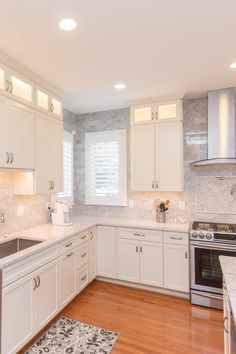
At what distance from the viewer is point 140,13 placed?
5.18 ft

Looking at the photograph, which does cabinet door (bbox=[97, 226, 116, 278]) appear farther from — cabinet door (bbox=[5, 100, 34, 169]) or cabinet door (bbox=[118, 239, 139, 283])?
cabinet door (bbox=[5, 100, 34, 169])

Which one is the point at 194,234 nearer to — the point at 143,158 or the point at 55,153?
the point at 143,158

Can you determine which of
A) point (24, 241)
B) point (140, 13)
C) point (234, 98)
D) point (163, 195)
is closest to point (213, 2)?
point (140, 13)

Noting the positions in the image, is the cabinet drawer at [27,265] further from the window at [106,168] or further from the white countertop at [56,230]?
the window at [106,168]

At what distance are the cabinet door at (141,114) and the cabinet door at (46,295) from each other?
7.41 ft

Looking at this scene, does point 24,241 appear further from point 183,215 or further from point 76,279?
point 183,215

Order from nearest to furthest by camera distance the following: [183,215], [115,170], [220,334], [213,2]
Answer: [213,2] → [220,334] → [183,215] → [115,170]

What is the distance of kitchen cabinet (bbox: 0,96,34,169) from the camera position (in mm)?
2131

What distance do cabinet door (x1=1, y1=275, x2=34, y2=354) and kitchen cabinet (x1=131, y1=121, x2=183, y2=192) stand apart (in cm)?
197

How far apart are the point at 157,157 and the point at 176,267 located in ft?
5.02

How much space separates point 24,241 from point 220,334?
2275 millimetres

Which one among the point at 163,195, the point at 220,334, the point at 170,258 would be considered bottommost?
the point at 220,334

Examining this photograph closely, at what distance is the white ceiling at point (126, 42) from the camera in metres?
1.54

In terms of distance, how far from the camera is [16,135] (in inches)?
90.0
